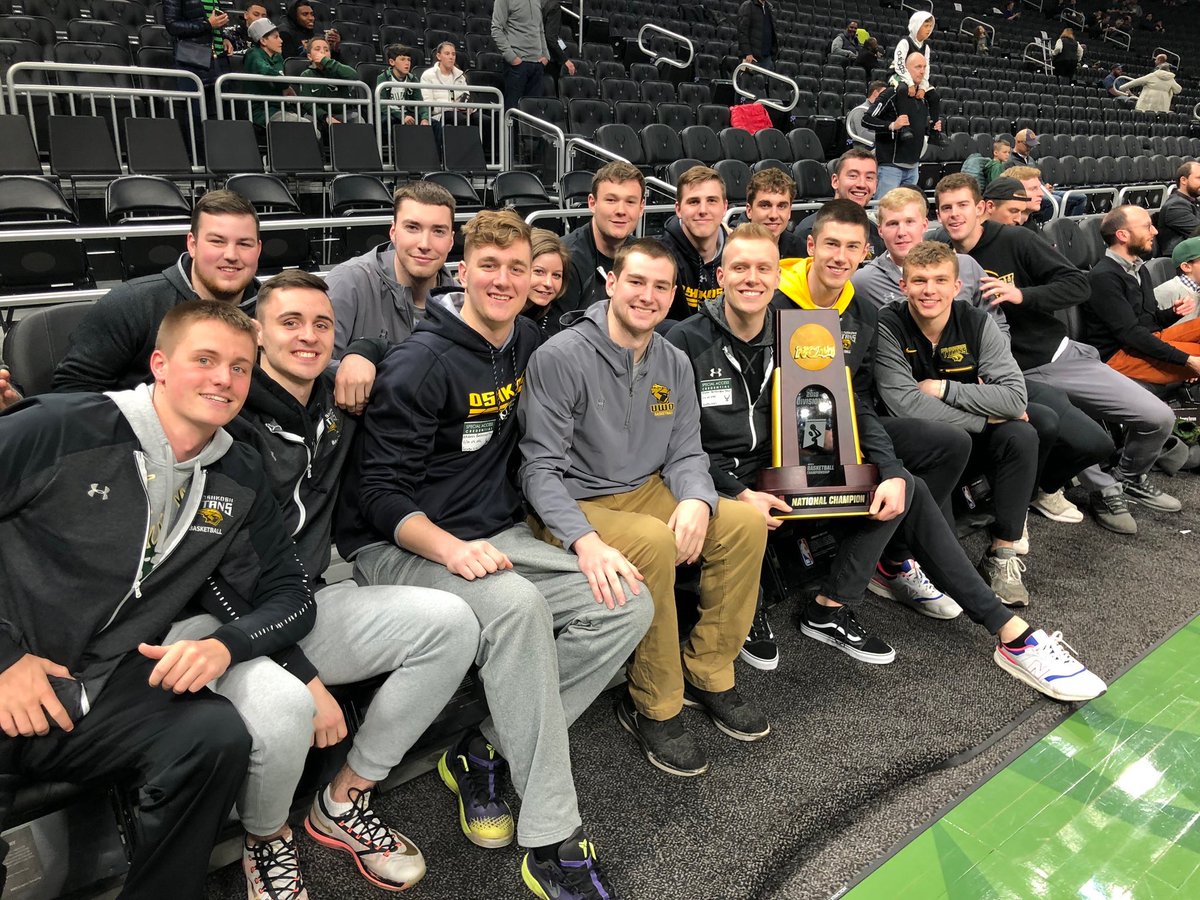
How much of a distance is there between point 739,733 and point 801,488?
2.38 feet

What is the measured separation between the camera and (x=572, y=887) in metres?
1.61

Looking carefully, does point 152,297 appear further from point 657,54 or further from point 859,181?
point 657,54

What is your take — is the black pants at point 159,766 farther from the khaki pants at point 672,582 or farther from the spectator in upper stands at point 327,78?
the spectator in upper stands at point 327,78

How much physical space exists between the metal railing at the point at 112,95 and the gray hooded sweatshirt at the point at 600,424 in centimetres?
373

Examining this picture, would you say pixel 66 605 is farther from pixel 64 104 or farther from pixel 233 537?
pixel 64 104

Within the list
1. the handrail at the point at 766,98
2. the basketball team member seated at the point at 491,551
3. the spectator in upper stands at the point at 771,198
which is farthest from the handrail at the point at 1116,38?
the basketball team member seated at the point at 491,551

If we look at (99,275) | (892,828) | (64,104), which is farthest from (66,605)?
(64,104)

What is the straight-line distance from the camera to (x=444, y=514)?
201 cm

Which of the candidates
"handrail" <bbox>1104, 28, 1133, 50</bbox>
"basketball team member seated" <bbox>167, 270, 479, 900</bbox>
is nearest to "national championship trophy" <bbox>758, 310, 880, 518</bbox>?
"basketball team member seated" <bbox>167, 270, 479, 900</bbox>

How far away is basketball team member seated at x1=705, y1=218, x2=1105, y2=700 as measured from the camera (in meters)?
2.39

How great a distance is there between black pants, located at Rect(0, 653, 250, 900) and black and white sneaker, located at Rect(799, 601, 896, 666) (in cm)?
179

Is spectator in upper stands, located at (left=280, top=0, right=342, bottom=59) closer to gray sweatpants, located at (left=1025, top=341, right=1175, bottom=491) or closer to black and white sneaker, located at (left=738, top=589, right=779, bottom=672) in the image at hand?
gray sweatpants, located at (left=1025, top=341, right=1175, bottom=491)

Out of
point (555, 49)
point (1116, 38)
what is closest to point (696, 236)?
point (555, 49)

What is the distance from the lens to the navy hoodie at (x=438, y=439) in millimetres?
1911
